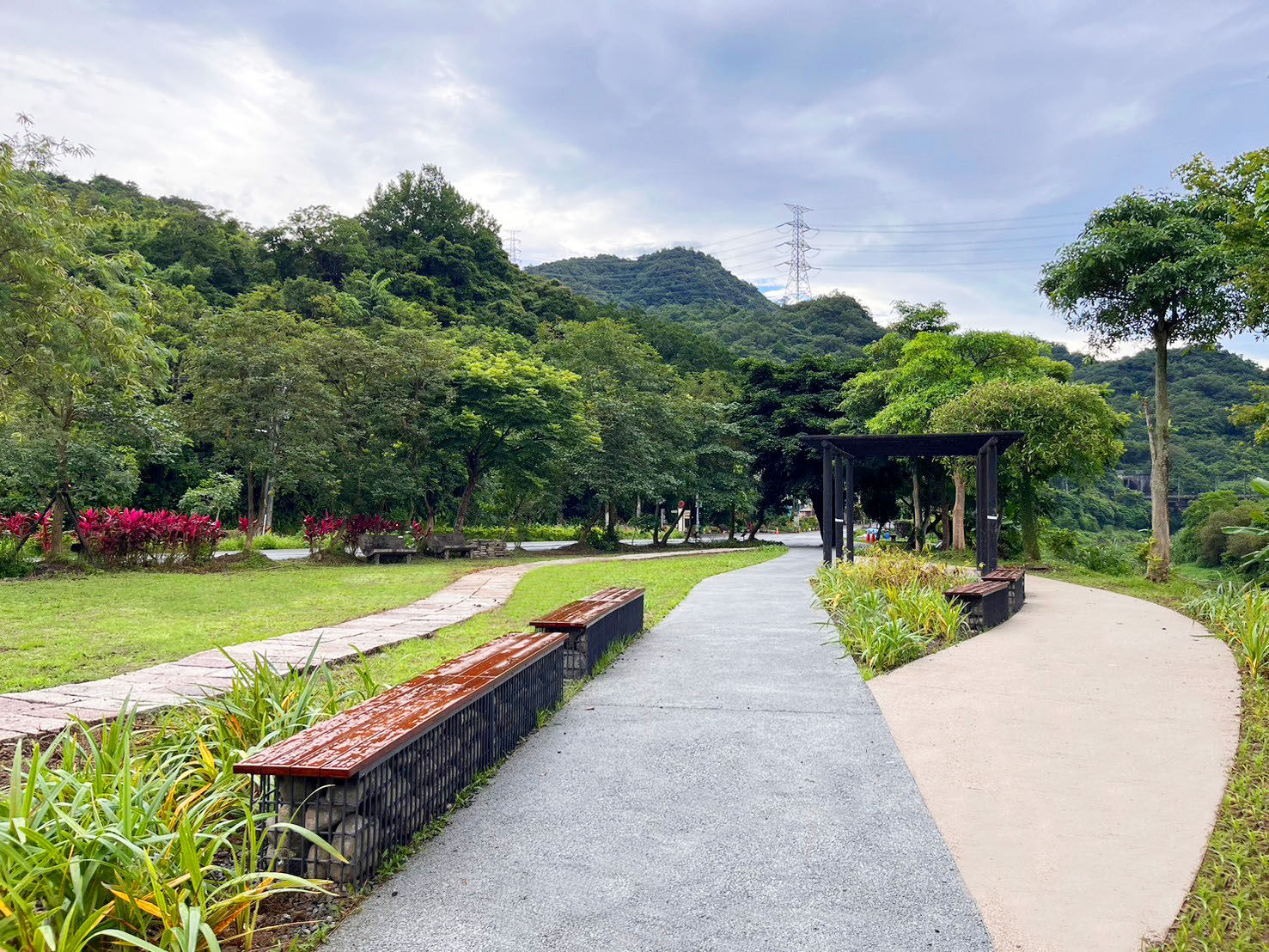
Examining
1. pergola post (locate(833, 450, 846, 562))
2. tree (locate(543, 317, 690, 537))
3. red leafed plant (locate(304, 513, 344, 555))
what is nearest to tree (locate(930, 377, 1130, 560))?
pergola post (locate(833, 450, 846, 562))

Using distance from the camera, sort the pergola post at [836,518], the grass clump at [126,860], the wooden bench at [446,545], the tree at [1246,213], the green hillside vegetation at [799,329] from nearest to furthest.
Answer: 1. the grass clump at [126,860]
2. the tree at [1246,213]
3. the pergola post at [836,518]
4. the wooden bench at [446,545]
5. the green hillside vegetation at [799,329]

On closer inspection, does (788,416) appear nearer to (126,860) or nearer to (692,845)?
(692,845)

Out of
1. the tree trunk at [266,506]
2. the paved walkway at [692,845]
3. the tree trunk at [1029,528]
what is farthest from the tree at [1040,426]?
the tree trunk at [266,506]

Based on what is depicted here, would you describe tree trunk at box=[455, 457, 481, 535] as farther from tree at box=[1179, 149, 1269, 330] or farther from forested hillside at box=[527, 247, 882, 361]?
tree at box=[1179, 149, 1269, 330]

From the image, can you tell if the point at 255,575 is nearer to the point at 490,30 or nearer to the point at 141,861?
the point at 490,30

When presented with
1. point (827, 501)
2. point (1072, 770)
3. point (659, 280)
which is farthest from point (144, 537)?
point (659, 280)

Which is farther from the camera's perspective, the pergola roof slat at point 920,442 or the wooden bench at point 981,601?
the pergola roof slat at point 920,442

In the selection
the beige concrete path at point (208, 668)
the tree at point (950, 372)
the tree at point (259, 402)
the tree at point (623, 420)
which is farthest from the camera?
the tree at point (623, 420)

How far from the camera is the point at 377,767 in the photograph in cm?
247

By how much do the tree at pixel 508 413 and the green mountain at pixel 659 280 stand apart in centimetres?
3894

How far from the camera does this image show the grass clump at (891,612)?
19.0ft

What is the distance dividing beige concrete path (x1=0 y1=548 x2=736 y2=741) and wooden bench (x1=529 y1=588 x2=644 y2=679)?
1.32m

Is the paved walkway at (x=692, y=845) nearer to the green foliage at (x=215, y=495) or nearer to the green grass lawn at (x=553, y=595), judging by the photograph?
the green grass lawn at (x=553, y=595)

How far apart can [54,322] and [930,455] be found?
12.8m
